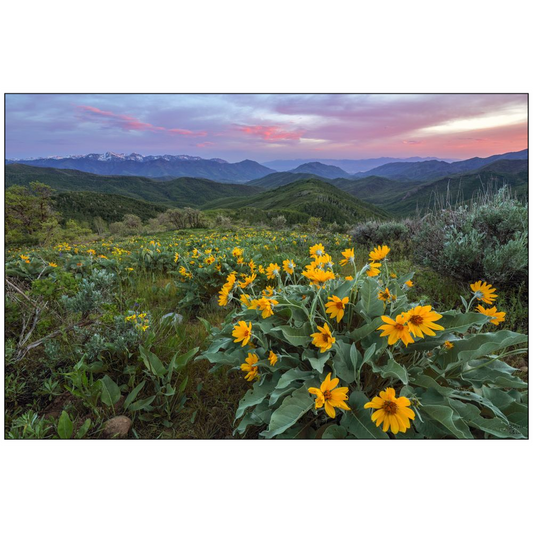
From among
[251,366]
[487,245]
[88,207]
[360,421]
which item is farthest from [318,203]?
[360,421]

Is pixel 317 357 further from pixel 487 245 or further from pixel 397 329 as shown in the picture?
pixel 487 245

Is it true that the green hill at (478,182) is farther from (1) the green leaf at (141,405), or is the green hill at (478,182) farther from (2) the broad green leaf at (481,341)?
(1) the green leaf at (141,405)

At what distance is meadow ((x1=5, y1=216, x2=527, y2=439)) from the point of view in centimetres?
133

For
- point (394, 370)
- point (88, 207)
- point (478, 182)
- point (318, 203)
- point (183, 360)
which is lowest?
point (183, 360)

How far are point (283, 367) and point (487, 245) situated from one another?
293 cm

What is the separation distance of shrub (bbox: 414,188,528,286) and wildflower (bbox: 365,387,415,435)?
8.26 feet

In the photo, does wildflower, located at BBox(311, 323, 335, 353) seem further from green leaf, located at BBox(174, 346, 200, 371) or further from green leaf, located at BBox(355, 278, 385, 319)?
green leaf, located at BBox(174, 346, 200, 371)

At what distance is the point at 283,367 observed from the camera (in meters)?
1.54

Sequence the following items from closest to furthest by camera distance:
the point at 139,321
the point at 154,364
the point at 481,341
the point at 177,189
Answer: the point at 481,341
the point at 154,364
the point at 139,321
the point at 177,189

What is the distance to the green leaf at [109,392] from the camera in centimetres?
172

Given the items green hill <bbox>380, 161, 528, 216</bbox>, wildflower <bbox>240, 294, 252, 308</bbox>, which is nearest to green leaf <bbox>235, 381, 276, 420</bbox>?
wildflower <bbox>240, 294, 252, 308</bbox>

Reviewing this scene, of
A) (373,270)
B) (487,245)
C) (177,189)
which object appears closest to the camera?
(373,270)

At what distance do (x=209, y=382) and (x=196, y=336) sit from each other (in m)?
0.56

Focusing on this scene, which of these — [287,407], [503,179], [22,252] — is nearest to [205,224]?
[22,252]
